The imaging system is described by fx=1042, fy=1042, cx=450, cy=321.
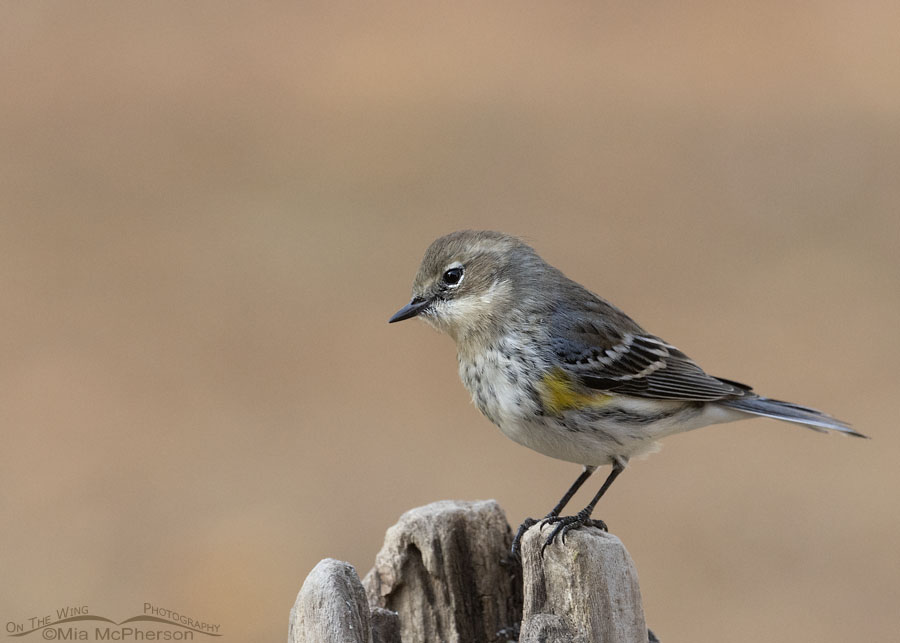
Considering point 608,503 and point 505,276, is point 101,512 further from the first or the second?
point 505,276

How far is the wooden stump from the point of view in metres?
3.24

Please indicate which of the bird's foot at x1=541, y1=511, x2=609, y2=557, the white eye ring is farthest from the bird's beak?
the bird's foot at x1=541, y1=511, x2=609, y2=557

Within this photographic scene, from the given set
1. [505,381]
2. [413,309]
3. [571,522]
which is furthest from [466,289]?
[571,522]

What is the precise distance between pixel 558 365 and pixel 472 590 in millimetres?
1318

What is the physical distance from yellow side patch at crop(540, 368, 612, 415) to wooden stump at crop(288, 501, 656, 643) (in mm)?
857

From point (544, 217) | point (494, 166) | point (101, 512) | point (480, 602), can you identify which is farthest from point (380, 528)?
point (494, 166)

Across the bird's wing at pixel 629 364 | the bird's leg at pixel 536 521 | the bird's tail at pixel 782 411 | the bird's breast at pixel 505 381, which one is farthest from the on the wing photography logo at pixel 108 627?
the bird's tail at pixel 782 411

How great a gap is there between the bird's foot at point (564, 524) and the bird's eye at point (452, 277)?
1.39 meters

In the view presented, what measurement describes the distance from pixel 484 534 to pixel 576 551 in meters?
0.51

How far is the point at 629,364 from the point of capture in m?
5.19

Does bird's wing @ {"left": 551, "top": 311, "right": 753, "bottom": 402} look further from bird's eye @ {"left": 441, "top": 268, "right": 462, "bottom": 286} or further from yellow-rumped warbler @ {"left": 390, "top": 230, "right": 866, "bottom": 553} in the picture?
bird's eye @ {"left": 441, "top": 268, "right": 462, "bottom": 286}

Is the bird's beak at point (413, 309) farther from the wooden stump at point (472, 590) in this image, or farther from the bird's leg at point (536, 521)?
the wooden stump at point (472, 590)

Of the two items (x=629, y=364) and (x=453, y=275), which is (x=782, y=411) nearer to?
(x=629, y=364)

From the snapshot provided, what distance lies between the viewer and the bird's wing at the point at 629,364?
493 centimetres
